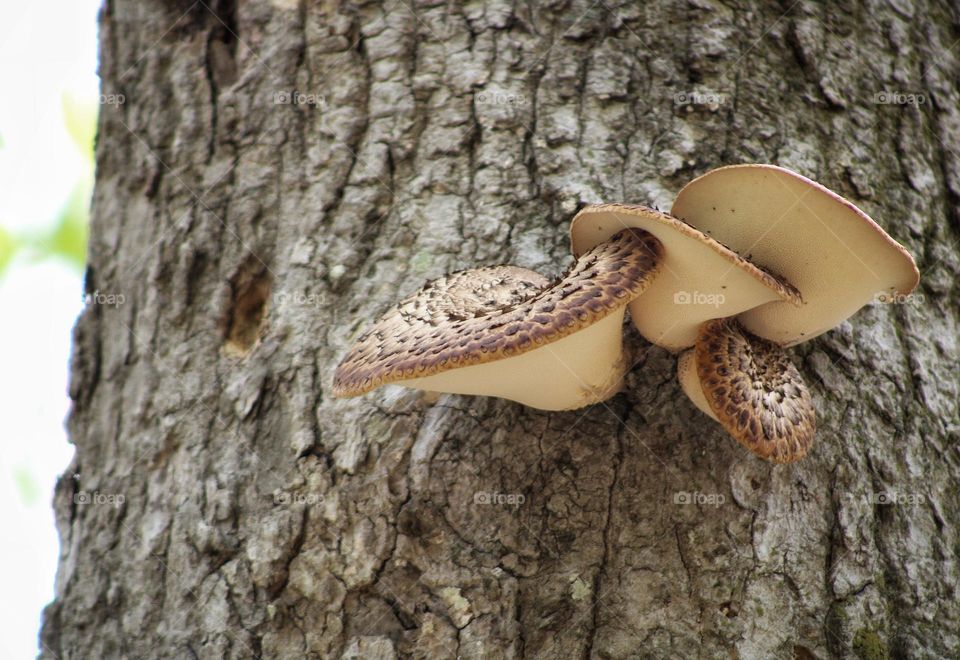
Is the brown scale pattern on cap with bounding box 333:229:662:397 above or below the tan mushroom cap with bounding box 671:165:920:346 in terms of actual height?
above

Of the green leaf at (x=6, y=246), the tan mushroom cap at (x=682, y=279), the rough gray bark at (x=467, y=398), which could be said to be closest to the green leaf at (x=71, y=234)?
the green leaf at (x=6, y=246)

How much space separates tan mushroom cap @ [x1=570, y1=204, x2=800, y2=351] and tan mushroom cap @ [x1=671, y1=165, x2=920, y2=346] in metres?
0.10

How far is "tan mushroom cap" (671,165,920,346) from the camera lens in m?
2.08

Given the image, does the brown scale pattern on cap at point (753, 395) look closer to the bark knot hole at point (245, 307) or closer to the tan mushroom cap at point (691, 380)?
the tan mushroom cap at point (691, 380)

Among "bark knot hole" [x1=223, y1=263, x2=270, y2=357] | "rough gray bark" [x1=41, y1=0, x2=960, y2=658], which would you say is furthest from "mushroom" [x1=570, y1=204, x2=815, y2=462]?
"bark knot hole" [x1=223, y1=263, x2=270, y2=357]

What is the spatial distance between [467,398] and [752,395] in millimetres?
987

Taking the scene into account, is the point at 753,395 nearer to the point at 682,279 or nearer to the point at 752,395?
the point at 752,395

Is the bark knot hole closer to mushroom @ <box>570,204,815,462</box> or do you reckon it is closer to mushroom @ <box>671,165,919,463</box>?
mushroom @ <box>570,204,815,462</box>

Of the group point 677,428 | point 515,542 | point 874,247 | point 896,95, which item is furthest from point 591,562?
point 896,95

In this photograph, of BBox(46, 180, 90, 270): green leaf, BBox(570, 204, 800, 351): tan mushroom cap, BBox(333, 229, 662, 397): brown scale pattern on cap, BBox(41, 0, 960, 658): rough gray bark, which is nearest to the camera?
BBox(333, 229, 662, 397): brown scale pattern on cap

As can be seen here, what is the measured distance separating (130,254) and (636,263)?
2846 millimetres

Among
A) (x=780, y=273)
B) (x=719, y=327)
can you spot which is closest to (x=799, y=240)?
(x=780, y=273)

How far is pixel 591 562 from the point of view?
94.2 inches

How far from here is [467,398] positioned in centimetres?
262
